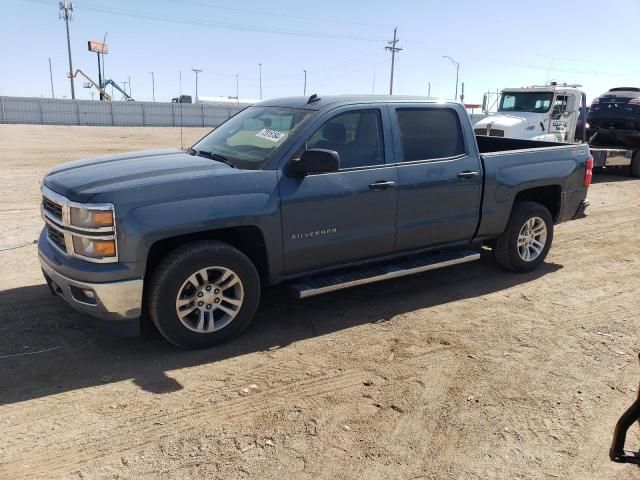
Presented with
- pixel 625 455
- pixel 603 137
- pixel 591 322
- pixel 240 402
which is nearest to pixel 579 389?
pixel 591 322

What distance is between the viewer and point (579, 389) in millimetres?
3828

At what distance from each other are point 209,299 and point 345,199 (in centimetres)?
140

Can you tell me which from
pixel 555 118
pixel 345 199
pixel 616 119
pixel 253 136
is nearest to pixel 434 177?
pixel 345 199

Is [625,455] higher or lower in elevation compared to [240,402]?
higher

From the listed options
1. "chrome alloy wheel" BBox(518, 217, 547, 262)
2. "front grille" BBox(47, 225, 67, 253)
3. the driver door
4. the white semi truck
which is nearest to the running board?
the driver door

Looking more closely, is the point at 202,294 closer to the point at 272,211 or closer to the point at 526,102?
the point at 272,211

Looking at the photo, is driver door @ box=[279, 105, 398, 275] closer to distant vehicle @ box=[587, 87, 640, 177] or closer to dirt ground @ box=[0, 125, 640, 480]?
dirt ground @ box=[0, 125, 640, 480]

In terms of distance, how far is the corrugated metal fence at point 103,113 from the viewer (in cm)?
4156

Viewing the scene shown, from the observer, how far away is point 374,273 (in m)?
5.01

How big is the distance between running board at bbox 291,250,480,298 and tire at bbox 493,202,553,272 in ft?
2.13

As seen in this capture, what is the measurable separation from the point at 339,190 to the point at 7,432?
2.89 m

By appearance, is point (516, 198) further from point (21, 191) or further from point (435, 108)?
point (21, 191)

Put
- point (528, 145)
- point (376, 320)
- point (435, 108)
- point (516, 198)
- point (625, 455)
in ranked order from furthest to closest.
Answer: point (528, 145) → point (516, 198) → point (435, 108) → point (376, 320) → point (625, 455)

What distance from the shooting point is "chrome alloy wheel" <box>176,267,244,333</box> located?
163 inches
